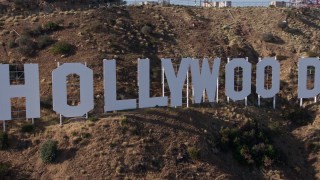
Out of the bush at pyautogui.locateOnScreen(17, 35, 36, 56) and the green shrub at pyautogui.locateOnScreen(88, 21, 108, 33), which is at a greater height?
the green shrub at pyautogui.locateOnScreen(88, 21, 108, 33)

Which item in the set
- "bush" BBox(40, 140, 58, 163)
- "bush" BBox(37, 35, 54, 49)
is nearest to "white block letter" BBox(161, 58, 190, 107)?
"bush" BBox(40, 140, 58, 163)

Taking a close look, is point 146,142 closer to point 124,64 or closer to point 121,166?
point 121,166

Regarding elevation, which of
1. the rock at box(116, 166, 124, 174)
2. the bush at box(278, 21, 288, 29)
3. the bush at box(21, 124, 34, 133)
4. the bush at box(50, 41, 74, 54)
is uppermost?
the bush at box(278, 21, 288, 29)

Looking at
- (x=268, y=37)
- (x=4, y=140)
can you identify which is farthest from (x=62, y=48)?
(x=268, y=37)

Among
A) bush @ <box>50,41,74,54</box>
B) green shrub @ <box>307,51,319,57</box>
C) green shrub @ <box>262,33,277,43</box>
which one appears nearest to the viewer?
bush @ <box>50,41,74,54</box>

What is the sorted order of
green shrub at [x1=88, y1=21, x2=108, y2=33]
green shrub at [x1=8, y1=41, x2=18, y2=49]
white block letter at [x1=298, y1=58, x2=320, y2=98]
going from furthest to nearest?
green shrub at [x1=88, y1=21, x2=108, y2=33] < green shrub at [x1=8, y1=41, x2=18, y2=49] < white block letter at [x1=298, y1=58, x2=320, y2=98]

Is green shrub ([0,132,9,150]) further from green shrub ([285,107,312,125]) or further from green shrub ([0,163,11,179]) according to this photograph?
green shrub ([285,107,312,125])
